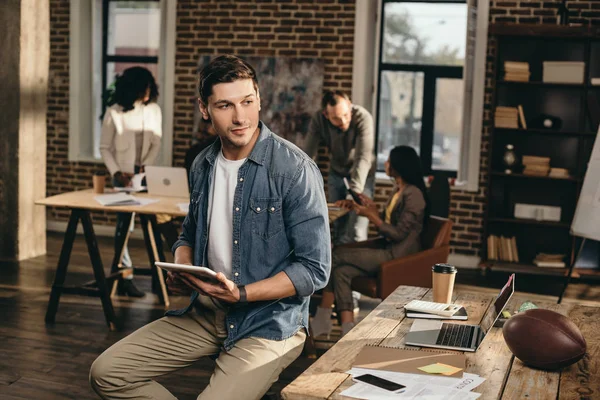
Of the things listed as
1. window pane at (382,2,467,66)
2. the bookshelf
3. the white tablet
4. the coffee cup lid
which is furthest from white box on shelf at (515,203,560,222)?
the white tablet

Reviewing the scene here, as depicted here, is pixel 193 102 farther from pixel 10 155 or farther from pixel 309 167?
pixel 309 167

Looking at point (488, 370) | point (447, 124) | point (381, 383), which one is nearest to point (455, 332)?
point (488, 370)

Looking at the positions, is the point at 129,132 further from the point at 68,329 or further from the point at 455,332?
the point at 455,332

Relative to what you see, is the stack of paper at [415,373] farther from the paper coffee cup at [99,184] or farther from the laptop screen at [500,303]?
the paper coffee cup at [99,184]

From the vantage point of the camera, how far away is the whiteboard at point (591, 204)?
5590 mm

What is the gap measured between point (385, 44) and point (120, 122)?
9.85 feet

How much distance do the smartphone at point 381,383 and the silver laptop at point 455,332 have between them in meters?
0.38

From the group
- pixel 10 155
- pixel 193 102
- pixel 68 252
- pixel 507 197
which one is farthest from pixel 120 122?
pixel 507 197

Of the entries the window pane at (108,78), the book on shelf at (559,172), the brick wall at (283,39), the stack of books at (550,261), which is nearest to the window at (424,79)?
the brick wall at (283,39)

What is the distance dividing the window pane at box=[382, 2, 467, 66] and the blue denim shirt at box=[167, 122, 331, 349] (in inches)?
216

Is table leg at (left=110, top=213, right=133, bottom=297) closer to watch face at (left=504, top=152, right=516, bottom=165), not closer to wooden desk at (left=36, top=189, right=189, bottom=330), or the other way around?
wooden desk at (left=36, top=189, right=189, bottom=330)

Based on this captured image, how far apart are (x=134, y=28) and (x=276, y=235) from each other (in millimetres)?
6539

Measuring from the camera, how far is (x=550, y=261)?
7.02 meters

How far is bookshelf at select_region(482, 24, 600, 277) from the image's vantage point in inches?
278
